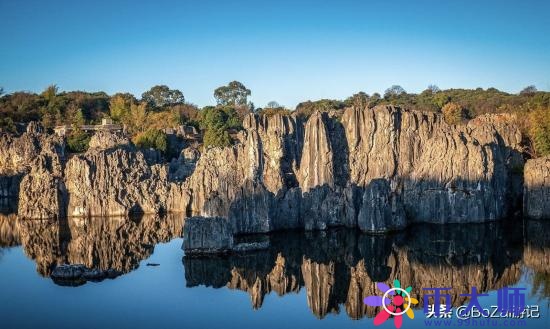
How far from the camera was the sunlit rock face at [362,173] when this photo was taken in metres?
38.3

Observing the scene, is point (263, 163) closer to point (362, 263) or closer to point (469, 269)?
point (362, 263)

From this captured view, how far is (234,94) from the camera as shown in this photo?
11925 centimetres

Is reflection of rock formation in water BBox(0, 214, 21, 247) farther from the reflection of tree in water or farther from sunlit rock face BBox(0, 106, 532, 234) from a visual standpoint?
sunlit rock face BBox(0, 106, 532, 234)

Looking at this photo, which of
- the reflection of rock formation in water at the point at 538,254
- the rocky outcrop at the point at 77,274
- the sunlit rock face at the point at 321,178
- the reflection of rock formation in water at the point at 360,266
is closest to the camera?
the reflection of rock formation in water at the point at 538,254

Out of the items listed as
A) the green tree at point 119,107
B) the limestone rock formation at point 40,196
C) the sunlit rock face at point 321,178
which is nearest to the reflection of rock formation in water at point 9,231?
the limestone rock formation at point 40,196

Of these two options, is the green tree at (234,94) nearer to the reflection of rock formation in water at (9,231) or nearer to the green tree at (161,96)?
the green tree at (161,96)

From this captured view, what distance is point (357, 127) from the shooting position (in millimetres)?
47906

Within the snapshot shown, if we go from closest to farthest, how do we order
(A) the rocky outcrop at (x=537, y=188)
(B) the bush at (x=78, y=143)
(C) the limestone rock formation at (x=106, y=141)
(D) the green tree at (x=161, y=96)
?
(A) the rocky outcrop at (x=537, y=188)
(C) the limestone rock formation at (x=106, y=141)
(B) the bush at (x=78, y=143)
(D) the green tree at (x=161, y=96)

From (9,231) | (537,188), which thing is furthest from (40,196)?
(537,188)

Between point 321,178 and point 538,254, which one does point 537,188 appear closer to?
point 538,254

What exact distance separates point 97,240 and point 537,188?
31395 mm

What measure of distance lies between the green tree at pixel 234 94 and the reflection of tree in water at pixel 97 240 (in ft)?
239

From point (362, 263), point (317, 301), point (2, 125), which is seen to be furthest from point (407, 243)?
point (2, 125)

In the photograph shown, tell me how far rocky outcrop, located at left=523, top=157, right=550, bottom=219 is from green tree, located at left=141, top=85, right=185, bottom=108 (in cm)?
8788
